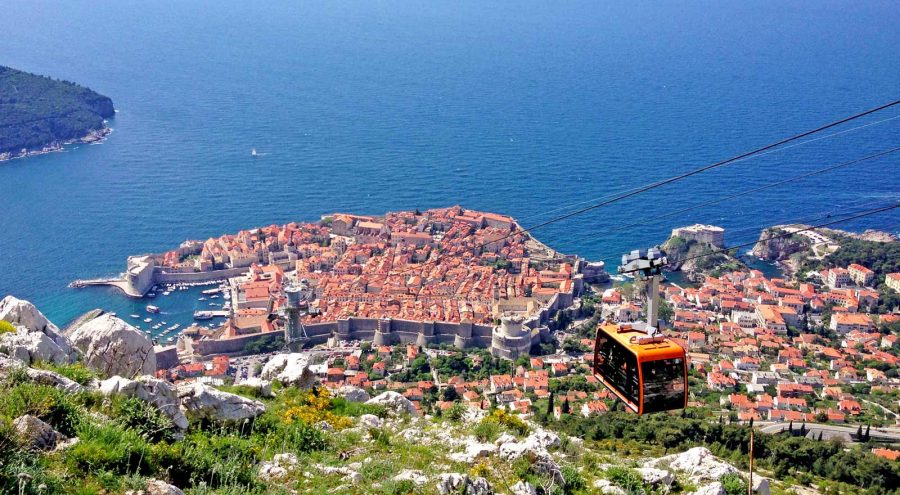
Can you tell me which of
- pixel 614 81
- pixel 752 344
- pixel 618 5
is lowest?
pixel 752 344

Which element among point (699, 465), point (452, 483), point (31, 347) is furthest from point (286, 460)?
point (699, 465)

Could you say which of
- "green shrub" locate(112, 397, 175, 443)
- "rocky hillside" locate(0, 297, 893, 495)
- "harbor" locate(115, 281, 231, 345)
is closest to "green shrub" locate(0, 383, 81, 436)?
"rocky hillside" locate(0, 297, 893, 495)

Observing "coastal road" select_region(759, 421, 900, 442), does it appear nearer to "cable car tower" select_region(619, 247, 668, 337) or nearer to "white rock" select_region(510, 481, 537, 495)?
"cable car tower" select_region(619, 247, 668, 337)

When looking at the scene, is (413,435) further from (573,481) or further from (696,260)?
(696,260)

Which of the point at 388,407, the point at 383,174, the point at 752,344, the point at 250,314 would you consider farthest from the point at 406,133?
the point at 388,407

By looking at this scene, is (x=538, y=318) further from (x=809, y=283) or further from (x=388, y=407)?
(x=388, y=407)

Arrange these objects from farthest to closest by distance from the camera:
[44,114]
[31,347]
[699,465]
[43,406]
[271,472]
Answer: [44,114]
[699,465]
[31,347]
[271,472]
[43,406]
